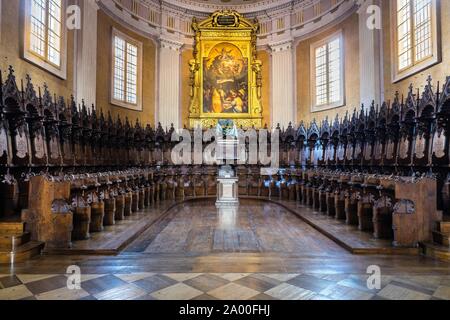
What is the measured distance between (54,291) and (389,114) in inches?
310

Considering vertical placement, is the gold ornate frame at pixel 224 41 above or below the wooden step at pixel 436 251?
above

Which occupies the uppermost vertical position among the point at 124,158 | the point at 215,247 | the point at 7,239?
the point at 124,158

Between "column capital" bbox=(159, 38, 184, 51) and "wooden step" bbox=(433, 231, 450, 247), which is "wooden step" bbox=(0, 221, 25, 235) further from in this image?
"column capital" bbox=(159, 38, 184, 51)

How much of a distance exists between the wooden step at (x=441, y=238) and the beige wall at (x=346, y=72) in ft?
25.3

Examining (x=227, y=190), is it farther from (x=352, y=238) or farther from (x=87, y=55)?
(x=87, y=55)

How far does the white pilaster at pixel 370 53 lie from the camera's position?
9.45m

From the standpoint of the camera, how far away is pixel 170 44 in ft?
44.1

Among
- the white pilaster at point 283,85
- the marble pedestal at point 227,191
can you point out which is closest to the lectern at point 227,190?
the marble pedestal at point 227,191

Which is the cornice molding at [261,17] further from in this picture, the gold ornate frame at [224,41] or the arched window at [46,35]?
the arched window at [46,35]

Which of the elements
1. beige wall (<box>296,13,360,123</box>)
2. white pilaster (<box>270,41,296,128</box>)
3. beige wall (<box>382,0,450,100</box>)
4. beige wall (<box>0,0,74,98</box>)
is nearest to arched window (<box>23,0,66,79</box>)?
beige wall (<box>0,0,74,98</box>)
